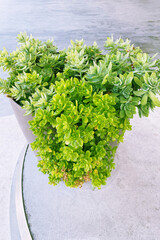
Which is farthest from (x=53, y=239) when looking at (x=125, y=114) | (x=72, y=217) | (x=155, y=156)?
(x=155, y=156)

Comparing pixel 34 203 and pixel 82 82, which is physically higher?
pixel 82 82

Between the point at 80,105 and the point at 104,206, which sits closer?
the point at 80,105

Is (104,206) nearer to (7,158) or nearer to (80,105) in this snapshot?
(80,105)

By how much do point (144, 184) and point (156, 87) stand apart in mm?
593

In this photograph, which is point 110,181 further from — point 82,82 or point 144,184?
point 82,82

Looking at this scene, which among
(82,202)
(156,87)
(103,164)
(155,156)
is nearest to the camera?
(156,87)

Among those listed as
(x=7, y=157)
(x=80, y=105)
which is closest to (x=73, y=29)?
(x=7, y=157)

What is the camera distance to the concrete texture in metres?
0.90

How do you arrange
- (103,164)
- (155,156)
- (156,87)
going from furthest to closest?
1. (155,156)
2. (103,164)
3. (156,87)

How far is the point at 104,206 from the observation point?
981mm

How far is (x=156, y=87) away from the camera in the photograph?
2.34ft

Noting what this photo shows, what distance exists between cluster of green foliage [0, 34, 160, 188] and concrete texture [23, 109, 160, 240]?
7.7 inches

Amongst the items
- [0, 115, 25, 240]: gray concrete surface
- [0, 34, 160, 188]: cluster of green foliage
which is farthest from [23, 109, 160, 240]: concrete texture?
[0, 115, 25, 240]: gray concrete surface

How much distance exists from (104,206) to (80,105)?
22.5 inches
